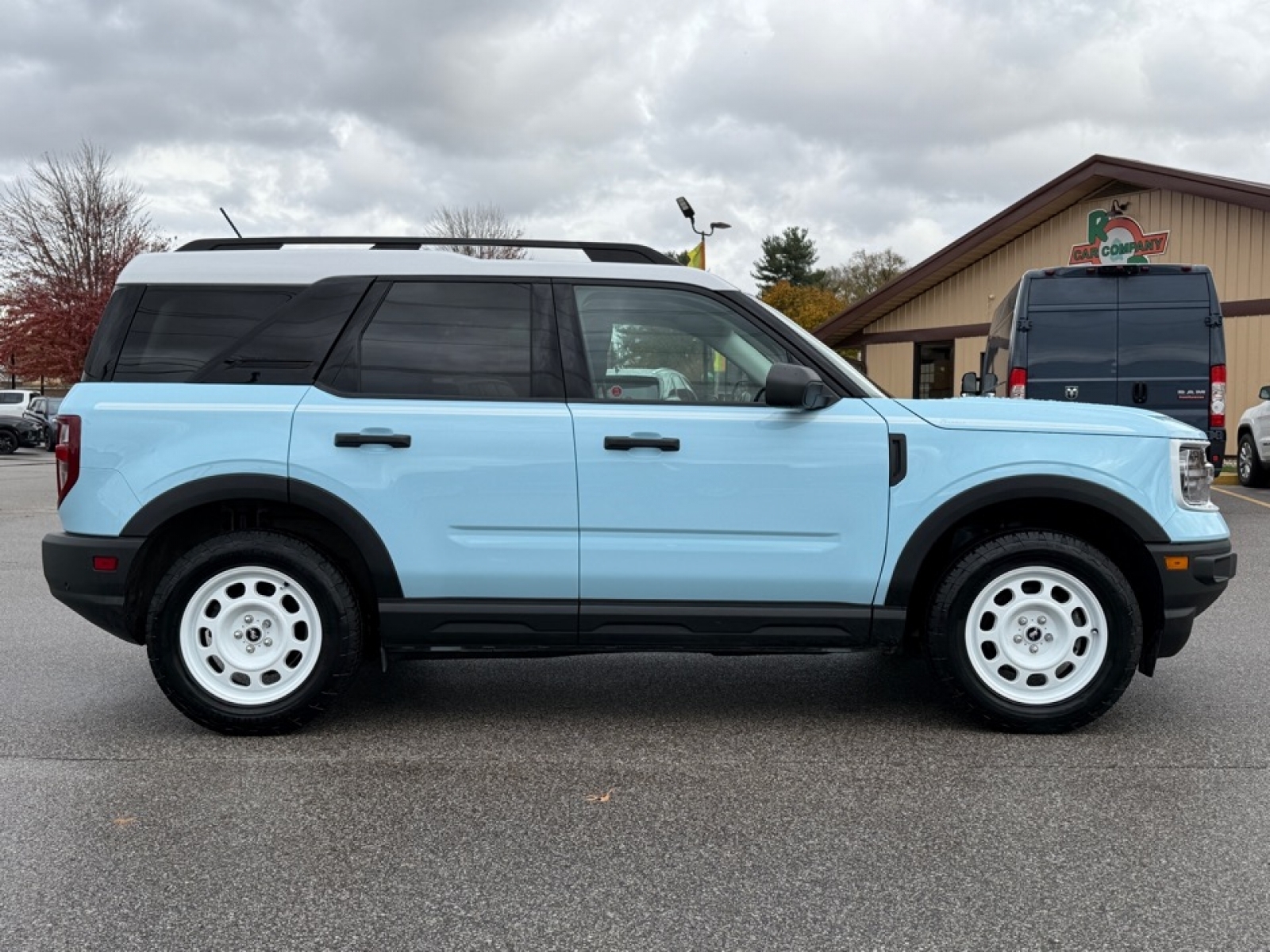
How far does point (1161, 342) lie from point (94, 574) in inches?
409

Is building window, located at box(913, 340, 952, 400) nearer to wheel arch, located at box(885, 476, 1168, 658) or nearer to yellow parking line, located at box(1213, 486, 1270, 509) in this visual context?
yellow parking line, located at box(1213, 486, 1270, 509)

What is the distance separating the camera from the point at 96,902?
10.0ft

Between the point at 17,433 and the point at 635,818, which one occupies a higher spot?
the point at 17,433

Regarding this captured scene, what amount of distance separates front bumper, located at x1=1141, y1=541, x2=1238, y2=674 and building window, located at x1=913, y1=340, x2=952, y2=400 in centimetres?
2430

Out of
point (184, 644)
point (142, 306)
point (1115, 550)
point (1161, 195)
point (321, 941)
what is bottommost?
point (321, 941)

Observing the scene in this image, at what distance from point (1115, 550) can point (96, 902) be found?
148 inches

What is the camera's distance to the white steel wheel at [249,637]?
4.52m

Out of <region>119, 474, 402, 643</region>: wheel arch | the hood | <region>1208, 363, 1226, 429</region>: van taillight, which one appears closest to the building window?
<region>1208, 363, 1226, 429</region>: van taillight

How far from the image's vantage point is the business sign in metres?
22.5

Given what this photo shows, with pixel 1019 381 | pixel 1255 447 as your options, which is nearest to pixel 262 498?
pixel 1019 381

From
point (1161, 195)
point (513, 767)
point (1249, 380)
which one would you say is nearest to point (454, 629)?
point (513, 767)

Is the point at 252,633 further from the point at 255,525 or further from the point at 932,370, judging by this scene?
the point at 932,370

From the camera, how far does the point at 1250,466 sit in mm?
16031

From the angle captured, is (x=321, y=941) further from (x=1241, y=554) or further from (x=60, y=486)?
(x=1241, y=554)
